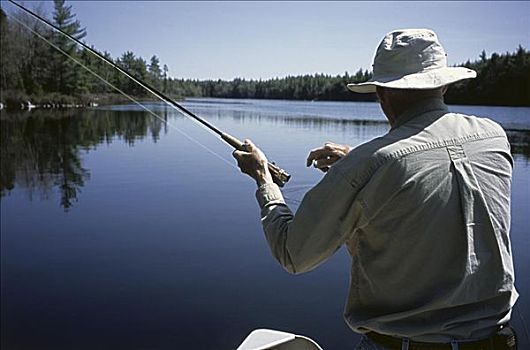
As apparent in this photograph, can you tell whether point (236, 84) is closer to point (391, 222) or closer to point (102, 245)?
point (102, 245)

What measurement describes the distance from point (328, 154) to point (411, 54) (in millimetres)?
533

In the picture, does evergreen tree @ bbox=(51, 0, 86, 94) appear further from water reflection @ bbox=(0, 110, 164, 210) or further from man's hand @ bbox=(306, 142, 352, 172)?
man's hand @ bbox=(306, 142, 352, 172)

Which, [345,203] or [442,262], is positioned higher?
[345,203]

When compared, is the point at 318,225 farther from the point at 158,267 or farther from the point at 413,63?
the point at 158,267

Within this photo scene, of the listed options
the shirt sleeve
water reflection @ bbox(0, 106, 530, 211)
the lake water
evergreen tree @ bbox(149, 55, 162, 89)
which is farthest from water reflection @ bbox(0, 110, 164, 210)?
evergreen tree @ bbox(149, 55, 162, 89)

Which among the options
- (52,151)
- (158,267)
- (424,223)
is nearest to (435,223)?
(424,223)

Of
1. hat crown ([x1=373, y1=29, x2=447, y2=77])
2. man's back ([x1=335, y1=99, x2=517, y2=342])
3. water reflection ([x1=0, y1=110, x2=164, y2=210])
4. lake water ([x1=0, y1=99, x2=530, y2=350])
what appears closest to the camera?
man's back ([x1=335, y1=99, x2=517, y2=342])

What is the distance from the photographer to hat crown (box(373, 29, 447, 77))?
1.40 meters

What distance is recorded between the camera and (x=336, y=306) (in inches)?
222

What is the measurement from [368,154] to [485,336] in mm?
559

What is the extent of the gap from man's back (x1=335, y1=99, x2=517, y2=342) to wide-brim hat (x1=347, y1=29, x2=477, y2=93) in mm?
70

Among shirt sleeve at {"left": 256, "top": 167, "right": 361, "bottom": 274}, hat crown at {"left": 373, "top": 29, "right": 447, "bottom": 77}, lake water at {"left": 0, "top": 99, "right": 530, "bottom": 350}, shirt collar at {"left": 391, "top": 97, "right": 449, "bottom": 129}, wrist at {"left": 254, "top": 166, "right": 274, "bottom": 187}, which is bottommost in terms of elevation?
lake water at {"left": 0, "top": 99, "right": 530, "bottom": 350}

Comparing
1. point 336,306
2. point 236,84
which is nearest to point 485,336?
point 336,306

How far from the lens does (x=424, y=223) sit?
4.31 feet
